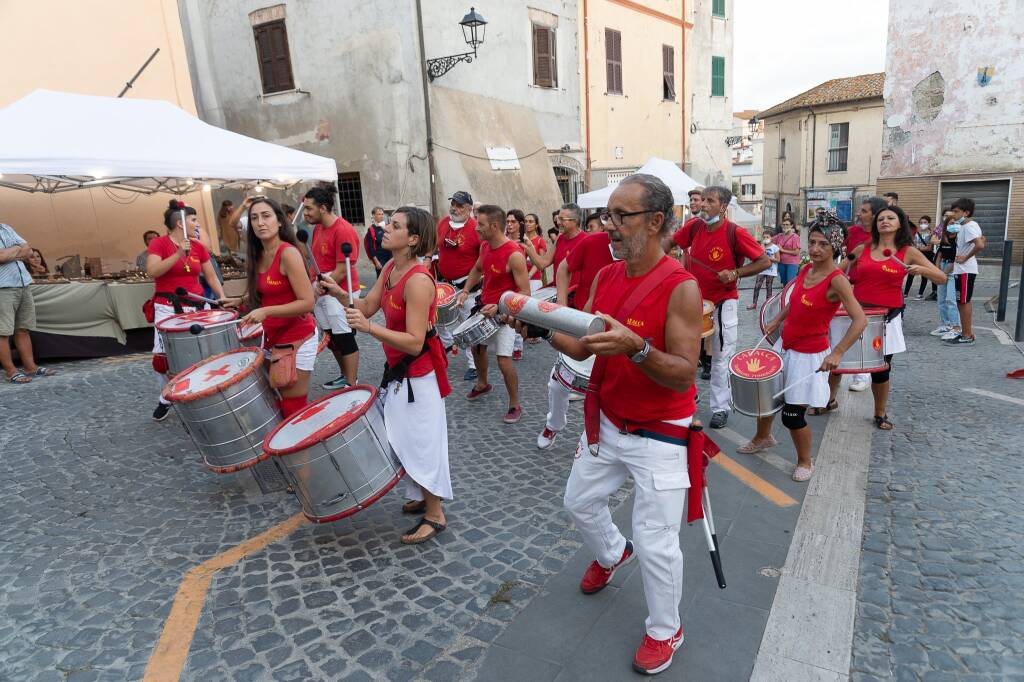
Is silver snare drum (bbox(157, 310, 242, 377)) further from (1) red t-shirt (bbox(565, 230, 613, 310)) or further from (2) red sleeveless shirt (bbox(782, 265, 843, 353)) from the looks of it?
(2) red sleeveless shirt (bbox(782, 265, 843, 353))

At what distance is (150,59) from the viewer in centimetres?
1170

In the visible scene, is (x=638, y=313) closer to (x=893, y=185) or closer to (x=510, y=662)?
(x=510, y=662)

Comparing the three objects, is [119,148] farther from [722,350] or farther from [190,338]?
[722,350]

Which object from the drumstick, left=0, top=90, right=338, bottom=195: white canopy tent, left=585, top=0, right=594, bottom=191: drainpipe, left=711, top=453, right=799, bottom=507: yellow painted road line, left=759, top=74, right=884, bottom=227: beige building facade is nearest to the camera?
left=711, top=453, right=799, bottom=507: yellow painted road line

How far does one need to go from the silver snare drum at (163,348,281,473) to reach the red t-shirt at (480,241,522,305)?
7.72ft

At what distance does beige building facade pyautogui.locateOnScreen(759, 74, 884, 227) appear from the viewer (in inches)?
1164

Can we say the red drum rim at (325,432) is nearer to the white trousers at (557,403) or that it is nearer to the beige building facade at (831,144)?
the white trousers at (557,403)

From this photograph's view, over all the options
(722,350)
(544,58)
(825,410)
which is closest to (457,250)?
(722,350)

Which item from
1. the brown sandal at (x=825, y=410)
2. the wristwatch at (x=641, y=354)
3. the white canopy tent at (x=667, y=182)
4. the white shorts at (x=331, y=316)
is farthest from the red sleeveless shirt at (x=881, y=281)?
the white canopy tent at (x=667, y=182)

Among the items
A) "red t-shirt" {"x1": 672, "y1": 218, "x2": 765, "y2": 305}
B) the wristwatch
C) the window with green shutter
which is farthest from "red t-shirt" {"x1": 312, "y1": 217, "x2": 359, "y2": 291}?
the window with green shutter

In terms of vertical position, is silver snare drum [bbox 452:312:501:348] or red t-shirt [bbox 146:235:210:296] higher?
red t-shirt [bbox 146:235:210:296]

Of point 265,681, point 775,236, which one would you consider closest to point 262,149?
point 265,681

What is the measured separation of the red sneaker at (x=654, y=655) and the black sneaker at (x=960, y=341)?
26.1 feet

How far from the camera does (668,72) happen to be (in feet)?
78.1
